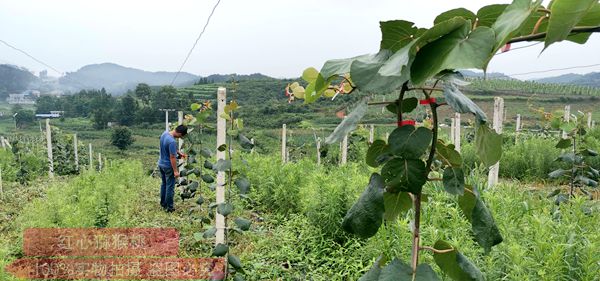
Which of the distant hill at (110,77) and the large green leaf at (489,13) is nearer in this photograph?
the large green leaf at (489,13)

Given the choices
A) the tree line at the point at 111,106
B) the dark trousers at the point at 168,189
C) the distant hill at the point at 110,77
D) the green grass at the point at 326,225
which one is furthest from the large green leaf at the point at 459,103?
the distant hill at the point at 110,77

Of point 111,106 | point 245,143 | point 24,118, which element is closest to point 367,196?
point 245,143

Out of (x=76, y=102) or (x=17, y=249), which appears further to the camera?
(x=76, y=102)

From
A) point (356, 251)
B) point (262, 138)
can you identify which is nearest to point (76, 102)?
point (262, 138)

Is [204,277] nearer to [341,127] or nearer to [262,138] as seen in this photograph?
[341,127]

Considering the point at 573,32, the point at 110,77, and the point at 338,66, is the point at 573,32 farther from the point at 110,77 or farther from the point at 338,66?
the point at 110,77

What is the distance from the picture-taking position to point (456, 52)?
0.41 m

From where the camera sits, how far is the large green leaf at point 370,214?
24.5 inches

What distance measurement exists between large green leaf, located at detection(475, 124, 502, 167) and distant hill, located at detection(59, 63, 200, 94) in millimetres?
52055

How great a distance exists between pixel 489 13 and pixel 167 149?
17.7ft

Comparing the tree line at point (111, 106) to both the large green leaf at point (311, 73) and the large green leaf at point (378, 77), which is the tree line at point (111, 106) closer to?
the large green leaf at point (311, 73)

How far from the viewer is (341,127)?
24.6 inches

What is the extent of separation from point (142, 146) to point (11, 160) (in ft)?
45.8

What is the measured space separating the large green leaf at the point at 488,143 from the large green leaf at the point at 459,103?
2.0 inches
